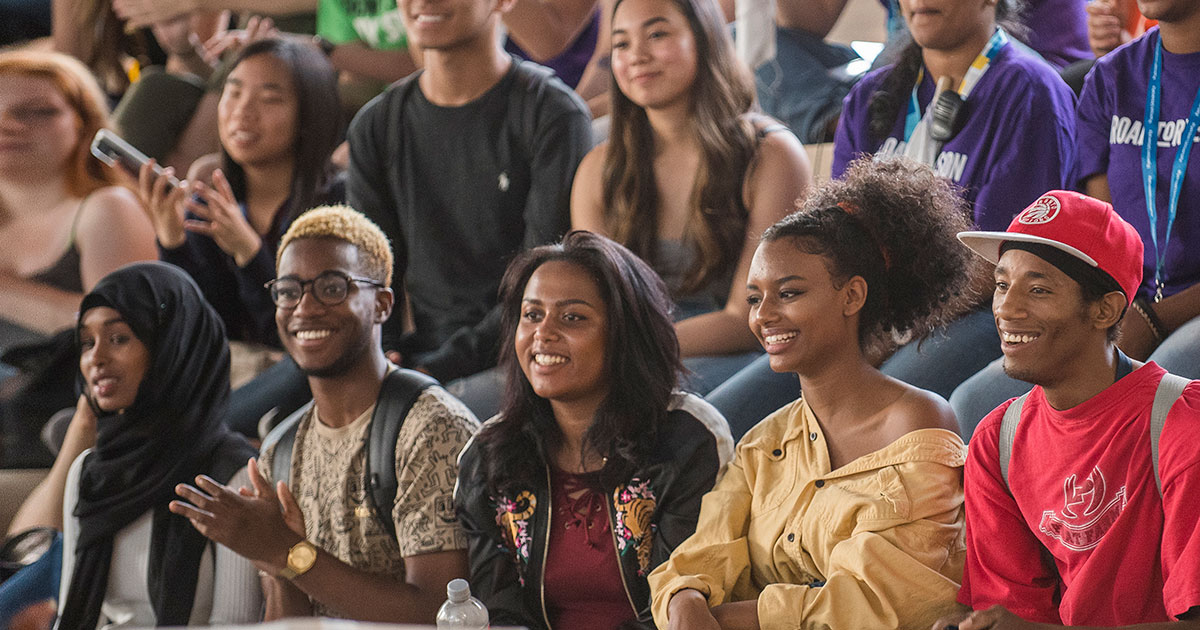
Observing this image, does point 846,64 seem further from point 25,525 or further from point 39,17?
point 39,17

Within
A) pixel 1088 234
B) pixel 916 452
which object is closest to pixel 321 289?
pixel 916 452

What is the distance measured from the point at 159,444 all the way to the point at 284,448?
0.32 meters

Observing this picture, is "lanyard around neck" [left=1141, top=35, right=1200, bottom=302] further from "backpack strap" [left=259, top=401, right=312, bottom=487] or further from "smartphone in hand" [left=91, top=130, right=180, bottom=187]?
"smartphone in hand" [left=91, top=130, right=180, bottom=187]

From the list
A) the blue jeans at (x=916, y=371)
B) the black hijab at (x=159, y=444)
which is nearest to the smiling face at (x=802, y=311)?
the blue jeans at (x=916, y=371)

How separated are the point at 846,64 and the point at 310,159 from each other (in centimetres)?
159

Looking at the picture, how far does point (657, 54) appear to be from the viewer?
303cm

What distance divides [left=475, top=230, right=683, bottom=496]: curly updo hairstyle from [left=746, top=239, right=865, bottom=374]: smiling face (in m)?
0.27

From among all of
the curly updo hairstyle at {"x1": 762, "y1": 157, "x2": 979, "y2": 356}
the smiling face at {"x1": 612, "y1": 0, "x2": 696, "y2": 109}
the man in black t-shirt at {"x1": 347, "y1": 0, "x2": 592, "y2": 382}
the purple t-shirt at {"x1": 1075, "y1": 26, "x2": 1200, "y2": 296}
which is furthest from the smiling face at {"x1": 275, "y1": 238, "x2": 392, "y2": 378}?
the purple t-shirt at {"x1": 1075, "y1": 26, "x2": 1200, "y2": 296}

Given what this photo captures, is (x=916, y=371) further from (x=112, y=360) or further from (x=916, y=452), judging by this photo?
(x=112, y=360)

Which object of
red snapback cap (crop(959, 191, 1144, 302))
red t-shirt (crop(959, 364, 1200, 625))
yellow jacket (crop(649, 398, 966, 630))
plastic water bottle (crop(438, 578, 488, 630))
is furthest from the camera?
plastic water bottle (crop(438, 578, 488, 630))

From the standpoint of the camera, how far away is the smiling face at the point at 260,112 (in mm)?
3670

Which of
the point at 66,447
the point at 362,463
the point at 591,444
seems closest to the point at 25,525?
the point at 66,447

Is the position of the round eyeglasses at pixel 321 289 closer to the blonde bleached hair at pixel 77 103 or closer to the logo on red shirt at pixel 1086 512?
the blonde bleached hair at pixel 77 103

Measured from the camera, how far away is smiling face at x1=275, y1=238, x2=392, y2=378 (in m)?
2.62
